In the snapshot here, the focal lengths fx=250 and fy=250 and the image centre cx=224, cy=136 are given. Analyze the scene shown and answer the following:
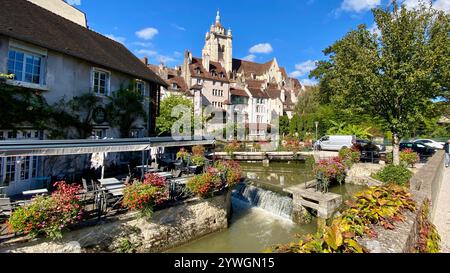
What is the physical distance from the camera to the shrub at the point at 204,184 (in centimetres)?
1106

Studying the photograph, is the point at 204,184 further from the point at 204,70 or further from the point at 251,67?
the point at 251,67

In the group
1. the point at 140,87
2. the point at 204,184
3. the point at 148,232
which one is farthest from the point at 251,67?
the point at 148,232

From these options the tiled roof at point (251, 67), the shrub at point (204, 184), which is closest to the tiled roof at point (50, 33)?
the shrub at point (204, 184)

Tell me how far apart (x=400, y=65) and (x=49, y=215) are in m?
20.0

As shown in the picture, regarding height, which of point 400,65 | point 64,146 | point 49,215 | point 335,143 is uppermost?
point 400,65

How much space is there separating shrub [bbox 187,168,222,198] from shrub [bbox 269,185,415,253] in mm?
6613

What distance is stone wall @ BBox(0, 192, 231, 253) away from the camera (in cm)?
765

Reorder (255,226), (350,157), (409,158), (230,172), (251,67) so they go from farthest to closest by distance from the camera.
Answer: (251,67) → (350,157) → (409,158) → (255,226) → (230,172)

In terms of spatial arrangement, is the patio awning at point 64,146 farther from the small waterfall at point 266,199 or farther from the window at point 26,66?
the small waterfall at point 266,199

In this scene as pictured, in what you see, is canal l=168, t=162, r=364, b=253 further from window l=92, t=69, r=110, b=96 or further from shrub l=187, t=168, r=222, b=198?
window l=92, t=69, r=110, b=96

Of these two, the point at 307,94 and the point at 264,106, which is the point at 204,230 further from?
the point at 264,106

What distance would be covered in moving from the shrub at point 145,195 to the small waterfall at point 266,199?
27.6 ft

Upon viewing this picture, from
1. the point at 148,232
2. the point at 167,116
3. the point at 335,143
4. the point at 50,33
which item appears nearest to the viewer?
the point at 148,232

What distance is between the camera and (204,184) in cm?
1114
